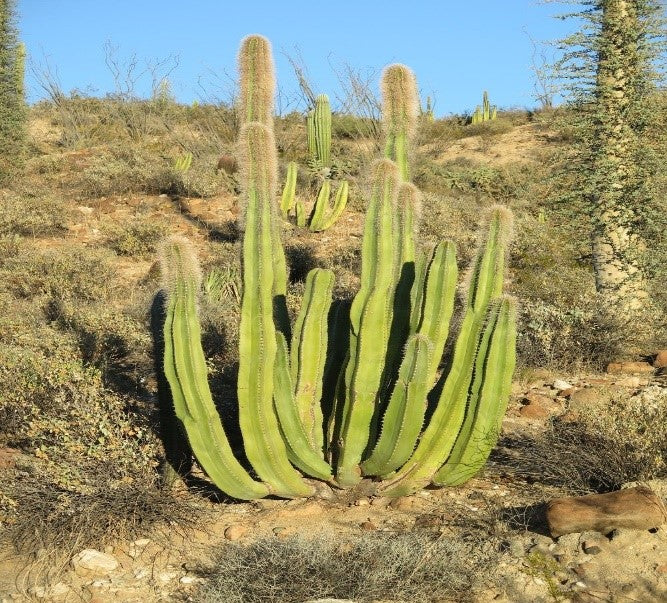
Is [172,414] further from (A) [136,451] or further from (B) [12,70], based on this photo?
(B) [12,70]

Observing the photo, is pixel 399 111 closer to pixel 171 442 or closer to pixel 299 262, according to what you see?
pixel 171 442

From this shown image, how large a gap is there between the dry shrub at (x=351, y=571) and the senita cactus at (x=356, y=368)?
0.81 meters

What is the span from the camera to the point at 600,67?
8703 millimetres

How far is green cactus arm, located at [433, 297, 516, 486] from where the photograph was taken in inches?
195

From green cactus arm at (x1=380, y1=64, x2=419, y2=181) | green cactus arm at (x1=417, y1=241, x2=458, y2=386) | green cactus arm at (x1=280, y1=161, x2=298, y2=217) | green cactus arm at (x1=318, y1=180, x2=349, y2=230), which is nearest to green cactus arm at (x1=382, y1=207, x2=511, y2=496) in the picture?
green cactus arm at (x1=417, y1=241, x2=458, y2=386)

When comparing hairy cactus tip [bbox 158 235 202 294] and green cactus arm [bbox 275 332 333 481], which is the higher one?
hairy cactus tip [bbox 158 235 202 294]

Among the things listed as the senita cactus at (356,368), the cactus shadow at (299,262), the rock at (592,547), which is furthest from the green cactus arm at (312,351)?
the cactus shadow at (299,262)

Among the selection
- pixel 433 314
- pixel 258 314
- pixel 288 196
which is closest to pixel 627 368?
pixel 433 314

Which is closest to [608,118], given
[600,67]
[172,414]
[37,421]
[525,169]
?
[600,67]

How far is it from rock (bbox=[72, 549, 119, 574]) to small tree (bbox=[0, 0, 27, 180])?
1640 centimetres

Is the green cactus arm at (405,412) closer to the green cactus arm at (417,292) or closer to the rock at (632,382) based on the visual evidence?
the green cactus arm at (417,292)

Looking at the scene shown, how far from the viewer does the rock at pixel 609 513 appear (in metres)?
4.19

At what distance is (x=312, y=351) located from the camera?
16.9 feet

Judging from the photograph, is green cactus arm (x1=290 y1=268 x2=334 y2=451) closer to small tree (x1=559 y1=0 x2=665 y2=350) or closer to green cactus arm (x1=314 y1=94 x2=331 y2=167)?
small tree (x1=559 y1=0 x2=665 y2=350)
